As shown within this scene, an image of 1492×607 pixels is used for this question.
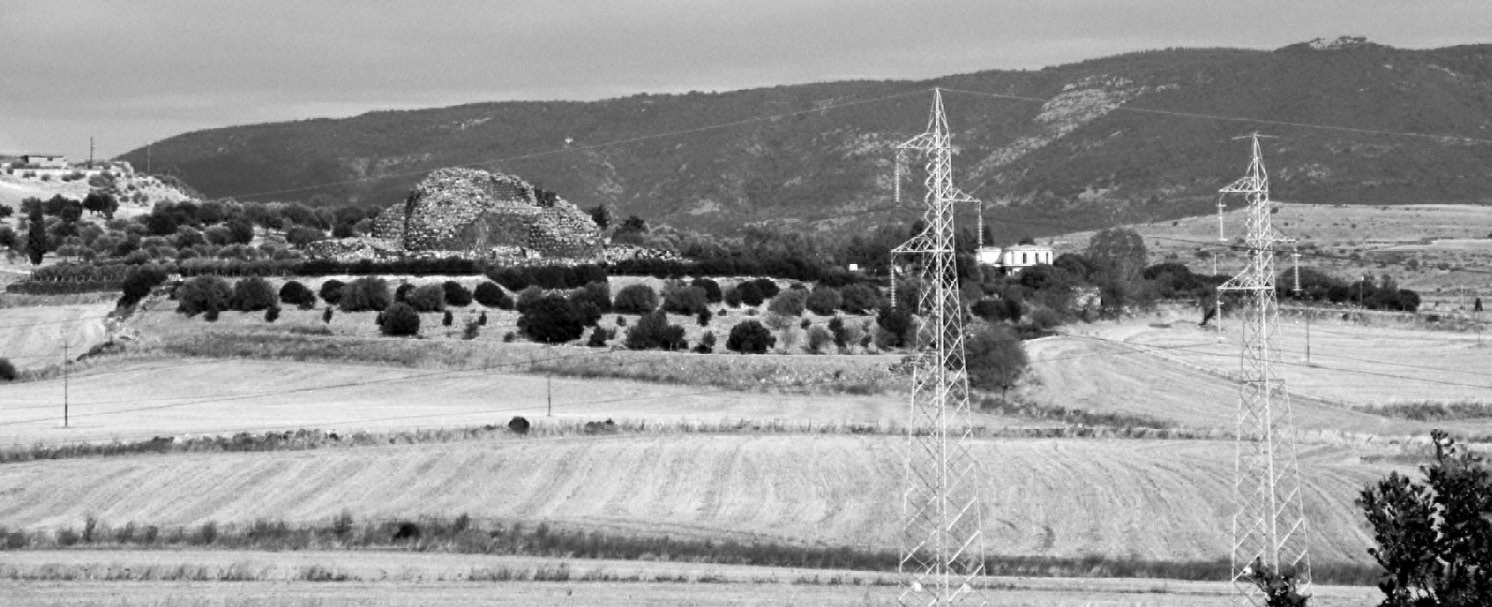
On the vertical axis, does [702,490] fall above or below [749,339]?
below

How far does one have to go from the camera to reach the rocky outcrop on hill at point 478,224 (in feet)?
283

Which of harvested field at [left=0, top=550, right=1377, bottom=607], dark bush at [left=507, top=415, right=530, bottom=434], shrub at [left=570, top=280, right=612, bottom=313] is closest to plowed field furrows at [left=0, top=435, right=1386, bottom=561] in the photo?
dark bush at [left=507, top=415, right=530, bottom=434]

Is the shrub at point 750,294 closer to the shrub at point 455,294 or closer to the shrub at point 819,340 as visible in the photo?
the shrub at point 819,340

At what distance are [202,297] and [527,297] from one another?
12607mm

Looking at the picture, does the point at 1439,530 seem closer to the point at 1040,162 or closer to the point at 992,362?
the point at 992,362

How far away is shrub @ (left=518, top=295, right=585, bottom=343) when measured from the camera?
71.8 metres

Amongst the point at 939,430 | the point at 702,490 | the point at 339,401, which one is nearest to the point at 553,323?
the point at 339,401

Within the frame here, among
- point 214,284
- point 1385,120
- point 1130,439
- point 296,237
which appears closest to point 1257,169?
point 1130,439

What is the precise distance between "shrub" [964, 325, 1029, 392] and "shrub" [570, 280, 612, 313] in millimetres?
15273

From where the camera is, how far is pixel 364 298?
75.0 meters

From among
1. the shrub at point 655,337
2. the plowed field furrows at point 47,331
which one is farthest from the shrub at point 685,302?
the plowed field furrows at point 47,331

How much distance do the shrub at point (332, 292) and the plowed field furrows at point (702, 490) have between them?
89.0 feet

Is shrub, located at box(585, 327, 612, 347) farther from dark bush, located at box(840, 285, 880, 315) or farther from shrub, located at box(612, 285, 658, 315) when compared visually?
dark bush, located at box(840, 285, 880, 315)

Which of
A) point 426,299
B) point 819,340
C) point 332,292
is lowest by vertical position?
point 819,340
